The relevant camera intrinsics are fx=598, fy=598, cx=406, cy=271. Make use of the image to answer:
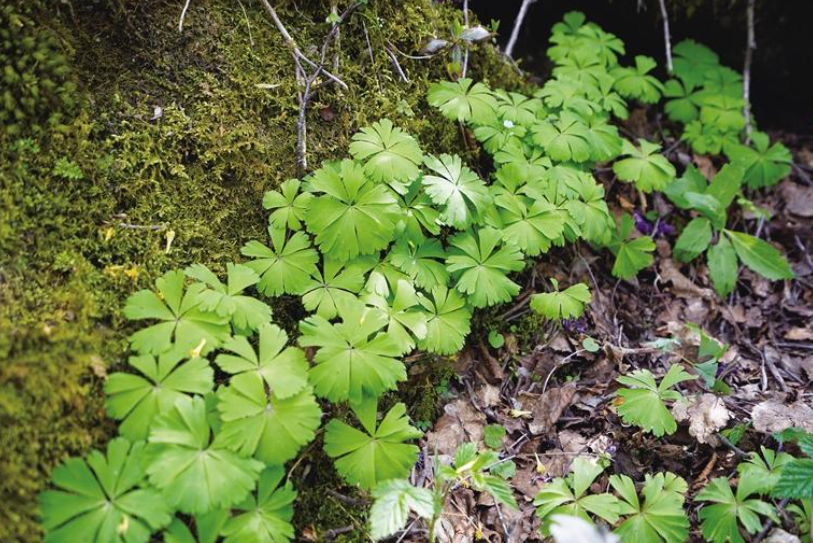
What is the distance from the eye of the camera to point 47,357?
203 cm

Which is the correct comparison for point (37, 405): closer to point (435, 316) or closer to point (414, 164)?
point (435, 316)

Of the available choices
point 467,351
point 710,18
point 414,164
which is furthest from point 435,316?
point 710,18

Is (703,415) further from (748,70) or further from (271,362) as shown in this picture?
(748,70)

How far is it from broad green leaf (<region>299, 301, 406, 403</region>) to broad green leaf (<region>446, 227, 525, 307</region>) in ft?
1.65

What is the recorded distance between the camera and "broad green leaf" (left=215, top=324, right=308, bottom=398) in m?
2.09

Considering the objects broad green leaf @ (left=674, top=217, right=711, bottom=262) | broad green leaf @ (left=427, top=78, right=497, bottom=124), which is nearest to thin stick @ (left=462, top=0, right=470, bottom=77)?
broad green leaf @ (left=427, top=78, right=497, bottom=124)

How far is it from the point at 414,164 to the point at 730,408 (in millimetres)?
1844

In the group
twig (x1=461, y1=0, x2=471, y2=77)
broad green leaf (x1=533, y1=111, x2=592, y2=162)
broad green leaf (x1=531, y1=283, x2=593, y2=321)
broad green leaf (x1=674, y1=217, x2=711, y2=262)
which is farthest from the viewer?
broad green leaf (x1=674, y1=217, x2=711, y2=262)

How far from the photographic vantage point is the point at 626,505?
2.32m

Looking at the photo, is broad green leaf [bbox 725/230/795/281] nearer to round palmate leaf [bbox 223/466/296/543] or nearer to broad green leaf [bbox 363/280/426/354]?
broad green leaf [bbox 363/280/426/354]

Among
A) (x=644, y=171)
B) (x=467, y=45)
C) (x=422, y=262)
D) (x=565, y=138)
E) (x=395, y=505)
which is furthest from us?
(x=644, y=171)

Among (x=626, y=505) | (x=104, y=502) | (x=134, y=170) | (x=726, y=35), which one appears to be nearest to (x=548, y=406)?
(x=626, y=505)

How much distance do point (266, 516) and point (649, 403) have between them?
1608mm

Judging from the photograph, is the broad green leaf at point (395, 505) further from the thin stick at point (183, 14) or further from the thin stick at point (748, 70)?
the thin stick at point (748, 70)
